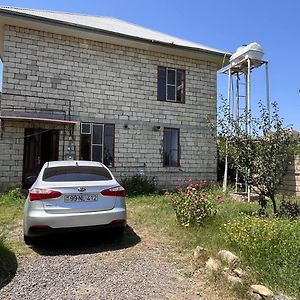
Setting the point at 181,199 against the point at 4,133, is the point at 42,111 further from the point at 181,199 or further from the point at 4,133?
the point at 181,199

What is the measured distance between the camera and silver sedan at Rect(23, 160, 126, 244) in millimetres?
5426

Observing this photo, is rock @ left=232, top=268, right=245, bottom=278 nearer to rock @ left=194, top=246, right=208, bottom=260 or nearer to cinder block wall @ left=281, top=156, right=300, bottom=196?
rock @ left=194, top=246, right=208, bottom=260

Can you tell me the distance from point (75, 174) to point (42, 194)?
0.81 metres

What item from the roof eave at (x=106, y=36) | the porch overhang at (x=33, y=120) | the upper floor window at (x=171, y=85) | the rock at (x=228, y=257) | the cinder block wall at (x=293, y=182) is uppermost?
the roof eave at (x=106, y=36)

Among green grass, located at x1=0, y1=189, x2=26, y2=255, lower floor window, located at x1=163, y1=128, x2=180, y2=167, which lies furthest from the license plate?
lower floor window, located at x1=163, y1=128, x2=180, y2=167

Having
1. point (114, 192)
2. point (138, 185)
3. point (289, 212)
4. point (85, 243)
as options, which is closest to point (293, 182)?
point (138, 185)

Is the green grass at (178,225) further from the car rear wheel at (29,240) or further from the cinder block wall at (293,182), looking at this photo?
the cinder block wall at (293,182)

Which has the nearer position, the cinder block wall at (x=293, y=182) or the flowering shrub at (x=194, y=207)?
the flowering shrub at (x=194, y=207)

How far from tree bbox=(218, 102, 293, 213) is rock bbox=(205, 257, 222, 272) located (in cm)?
284

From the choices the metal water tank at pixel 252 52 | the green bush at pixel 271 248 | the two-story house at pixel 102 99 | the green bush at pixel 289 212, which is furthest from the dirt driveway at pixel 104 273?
the metal water tank at pixel 252 52

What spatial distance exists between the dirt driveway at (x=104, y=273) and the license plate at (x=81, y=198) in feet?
2.93

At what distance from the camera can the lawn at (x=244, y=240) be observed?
3.84 meters

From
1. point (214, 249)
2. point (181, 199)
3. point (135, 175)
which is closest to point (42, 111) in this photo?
point (135, 175)

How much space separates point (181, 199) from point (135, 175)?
6.37m
